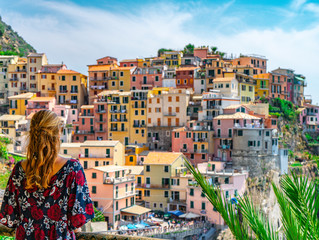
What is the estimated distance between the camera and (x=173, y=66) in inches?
2405

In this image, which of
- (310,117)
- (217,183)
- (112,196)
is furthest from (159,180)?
(310,117)

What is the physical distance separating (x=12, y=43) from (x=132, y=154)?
54124 mm

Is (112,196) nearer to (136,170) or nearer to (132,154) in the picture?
(136,170)

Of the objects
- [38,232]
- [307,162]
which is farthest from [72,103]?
[38,232]

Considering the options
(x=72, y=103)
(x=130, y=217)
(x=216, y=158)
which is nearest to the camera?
(x=130, y=217)

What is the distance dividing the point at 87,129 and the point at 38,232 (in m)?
50.3

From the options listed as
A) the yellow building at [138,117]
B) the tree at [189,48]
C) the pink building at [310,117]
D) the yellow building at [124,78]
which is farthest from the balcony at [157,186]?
the tree at [189,48]

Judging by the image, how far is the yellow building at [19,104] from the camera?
55219 mm

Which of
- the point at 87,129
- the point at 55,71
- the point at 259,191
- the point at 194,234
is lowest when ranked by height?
the point at 194,234

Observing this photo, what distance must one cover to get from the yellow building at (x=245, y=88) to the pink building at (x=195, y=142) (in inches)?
352

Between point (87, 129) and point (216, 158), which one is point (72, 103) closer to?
point (87, 129)

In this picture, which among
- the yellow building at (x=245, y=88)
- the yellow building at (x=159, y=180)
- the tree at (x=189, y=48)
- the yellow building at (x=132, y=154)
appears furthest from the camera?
the tree at (x=189, y=48)

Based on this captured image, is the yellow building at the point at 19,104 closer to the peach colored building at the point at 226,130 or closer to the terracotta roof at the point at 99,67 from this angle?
the terracotta roof at the point at 99,67

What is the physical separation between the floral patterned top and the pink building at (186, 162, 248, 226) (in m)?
32.4
